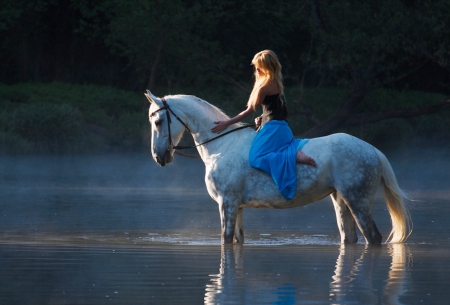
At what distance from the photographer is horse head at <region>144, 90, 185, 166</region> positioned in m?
9.63

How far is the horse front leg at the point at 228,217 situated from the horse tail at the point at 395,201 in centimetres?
156

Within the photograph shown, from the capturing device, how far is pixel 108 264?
820 centimetres

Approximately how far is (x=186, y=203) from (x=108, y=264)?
690 centimetres

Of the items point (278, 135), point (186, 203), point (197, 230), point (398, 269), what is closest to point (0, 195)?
point (186, 203)

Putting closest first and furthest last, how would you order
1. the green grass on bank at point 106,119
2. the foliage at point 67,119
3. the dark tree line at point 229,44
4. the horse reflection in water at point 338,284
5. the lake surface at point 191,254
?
1. the horse reflection in water at point 338,284
2. the lake surface at point 191,254
3. the dark tree line at point 229,44
4. the foliage at point 67,119
5. the green grass on bank at point 106,119

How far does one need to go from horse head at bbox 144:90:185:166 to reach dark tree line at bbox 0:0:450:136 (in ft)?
56.9

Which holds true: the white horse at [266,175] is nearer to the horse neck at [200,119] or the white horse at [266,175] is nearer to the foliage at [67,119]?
the horse neck at [200,119]

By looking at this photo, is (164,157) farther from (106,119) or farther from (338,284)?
(106,119)

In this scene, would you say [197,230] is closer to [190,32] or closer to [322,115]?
[322,115]

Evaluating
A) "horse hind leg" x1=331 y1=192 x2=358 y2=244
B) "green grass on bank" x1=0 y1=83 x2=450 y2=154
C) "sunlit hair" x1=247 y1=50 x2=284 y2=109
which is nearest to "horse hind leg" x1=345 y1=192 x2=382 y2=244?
"horse hind leg" x1=331 y1=192 x2=358 y2=244

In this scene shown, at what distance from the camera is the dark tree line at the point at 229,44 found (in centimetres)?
2750

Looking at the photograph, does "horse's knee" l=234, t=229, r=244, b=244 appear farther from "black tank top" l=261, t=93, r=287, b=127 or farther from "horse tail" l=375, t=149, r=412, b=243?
"horse tail" l=375, t=149, r=412, b=243

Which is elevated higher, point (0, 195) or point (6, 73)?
point (6, 73)

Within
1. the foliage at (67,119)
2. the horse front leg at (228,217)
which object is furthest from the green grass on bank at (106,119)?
the horse front leg at (228,217)
